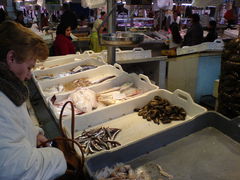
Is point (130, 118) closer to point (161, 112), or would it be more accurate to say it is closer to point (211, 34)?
point (161, 112)

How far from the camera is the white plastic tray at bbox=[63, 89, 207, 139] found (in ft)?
7.22

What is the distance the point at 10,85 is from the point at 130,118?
1471 millimetres

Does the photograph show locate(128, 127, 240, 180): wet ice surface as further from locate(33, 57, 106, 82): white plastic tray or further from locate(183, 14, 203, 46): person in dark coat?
locate(183, 14, 203, 46): person in dark coat

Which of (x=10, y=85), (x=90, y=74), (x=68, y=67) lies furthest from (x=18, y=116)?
(x=68, y=67)

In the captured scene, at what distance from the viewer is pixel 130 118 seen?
246 centimetres

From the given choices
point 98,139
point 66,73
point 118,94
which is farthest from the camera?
point 66,73

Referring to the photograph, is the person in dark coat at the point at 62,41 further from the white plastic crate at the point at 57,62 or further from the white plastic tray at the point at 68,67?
the white plastic tray at the point at 68,67

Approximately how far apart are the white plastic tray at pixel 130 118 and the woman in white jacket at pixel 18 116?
0.77 m

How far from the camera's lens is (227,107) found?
243 cm

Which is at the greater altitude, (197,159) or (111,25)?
(111,25)

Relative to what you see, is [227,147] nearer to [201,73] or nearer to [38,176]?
[38,176]

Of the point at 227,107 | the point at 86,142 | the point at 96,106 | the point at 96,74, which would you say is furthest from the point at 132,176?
the point at 96,74

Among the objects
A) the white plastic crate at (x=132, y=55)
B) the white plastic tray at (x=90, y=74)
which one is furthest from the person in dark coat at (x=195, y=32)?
the white plastic tray at (x=90, y=74)

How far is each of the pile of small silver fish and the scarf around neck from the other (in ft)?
2.86
